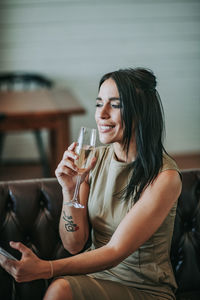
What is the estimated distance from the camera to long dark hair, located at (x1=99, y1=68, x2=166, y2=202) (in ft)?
4.21

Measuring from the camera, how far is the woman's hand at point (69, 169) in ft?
4.19

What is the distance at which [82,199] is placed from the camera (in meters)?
1.45

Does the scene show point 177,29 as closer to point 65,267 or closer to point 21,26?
point 21,26

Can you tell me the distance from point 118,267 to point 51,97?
7.72 feet

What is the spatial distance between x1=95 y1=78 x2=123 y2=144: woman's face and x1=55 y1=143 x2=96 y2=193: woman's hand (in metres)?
0.11

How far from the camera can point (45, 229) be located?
1.52m

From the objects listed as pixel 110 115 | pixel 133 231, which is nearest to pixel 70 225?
pixel 133 231

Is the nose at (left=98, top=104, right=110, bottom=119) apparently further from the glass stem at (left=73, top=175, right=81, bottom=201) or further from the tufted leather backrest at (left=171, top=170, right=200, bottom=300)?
the tufted leather backrest at (left=171, top=170, right=200, bottom=300)

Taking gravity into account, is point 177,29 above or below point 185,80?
above

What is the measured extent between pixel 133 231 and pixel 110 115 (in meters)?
0.38

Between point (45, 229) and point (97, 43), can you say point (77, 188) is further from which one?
point (97, 43)

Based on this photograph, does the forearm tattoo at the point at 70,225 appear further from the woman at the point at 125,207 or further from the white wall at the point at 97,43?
the white wall at the point at 97,43

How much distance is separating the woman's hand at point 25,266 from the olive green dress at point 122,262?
5.3 inches

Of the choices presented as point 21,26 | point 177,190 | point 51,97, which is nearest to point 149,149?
point 177,190
